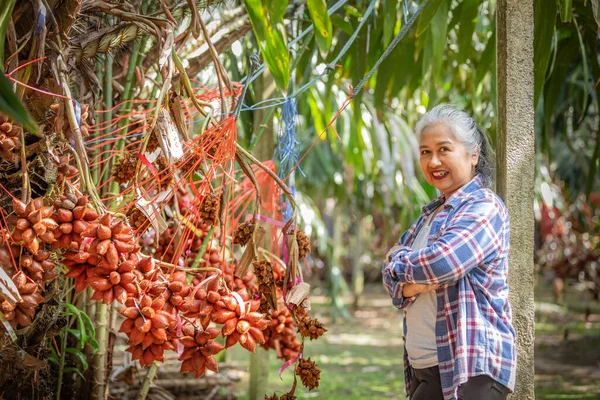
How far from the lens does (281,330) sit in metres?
2.01

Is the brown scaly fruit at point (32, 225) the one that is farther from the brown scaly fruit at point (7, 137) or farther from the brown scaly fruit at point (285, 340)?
the brown scaly fruit at point (285, 340)

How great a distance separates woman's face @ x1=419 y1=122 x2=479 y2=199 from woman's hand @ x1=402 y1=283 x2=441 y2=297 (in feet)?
0.94

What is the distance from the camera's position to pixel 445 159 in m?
1.69

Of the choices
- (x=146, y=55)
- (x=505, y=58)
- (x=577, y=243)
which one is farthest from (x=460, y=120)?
(x=577, y=243)

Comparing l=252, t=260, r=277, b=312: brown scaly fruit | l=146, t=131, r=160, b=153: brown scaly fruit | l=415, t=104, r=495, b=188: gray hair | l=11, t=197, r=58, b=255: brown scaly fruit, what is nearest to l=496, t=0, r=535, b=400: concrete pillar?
l=415, t=104, r=495, b=188: gray hair

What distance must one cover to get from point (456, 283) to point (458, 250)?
0.38 ft

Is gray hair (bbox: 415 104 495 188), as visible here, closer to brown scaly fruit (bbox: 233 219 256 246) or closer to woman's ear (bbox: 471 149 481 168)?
Answer: woman's ear (bbox: 471 149 481 168)

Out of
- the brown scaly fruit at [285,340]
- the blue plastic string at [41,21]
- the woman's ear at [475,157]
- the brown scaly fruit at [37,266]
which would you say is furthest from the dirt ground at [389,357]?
the blue plastic string at [41,21]

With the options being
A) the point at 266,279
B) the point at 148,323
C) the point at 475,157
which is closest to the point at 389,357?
the point at 475,157

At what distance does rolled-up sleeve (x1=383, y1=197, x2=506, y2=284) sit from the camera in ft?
4.89

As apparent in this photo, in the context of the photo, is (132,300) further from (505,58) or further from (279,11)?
(505,58)

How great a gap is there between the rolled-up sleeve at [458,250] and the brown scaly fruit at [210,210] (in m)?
0.44

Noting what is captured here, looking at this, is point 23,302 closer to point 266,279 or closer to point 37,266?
point 37,266

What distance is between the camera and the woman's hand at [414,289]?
1.56m
